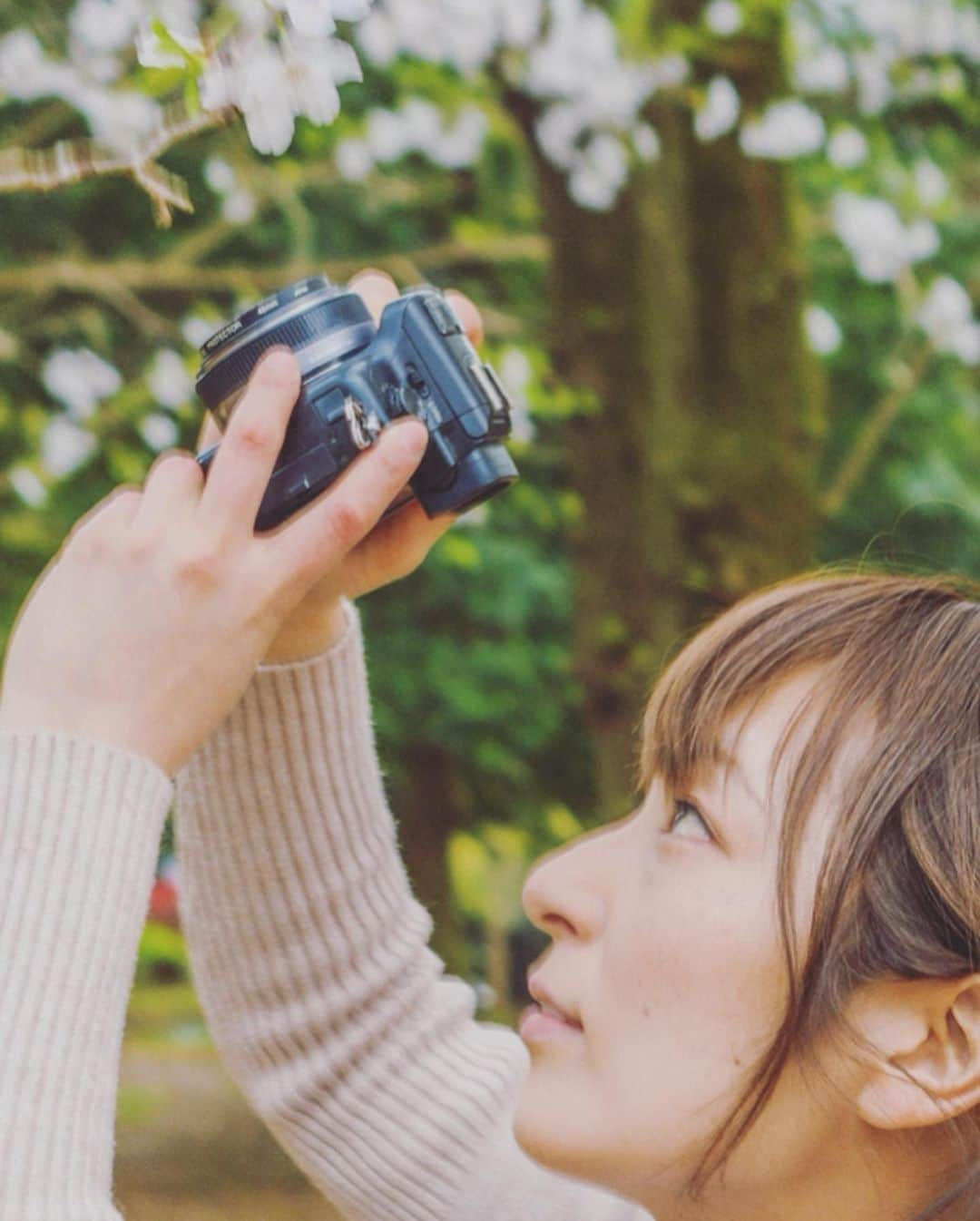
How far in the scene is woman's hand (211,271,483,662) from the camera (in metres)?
1.45

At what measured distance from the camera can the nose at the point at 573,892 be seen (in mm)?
1404

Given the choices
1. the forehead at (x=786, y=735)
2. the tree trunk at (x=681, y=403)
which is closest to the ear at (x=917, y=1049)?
the forehead at (x=786, y=735)

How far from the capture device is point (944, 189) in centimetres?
654

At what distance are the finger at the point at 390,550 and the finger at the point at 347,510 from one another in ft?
0.52

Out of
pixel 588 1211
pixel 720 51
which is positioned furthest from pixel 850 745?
pixel 720 51

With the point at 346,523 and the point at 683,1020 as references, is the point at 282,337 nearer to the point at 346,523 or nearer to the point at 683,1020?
the point at 346,523

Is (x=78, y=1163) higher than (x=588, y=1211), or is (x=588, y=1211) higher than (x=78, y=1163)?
(x=78, y=1163)

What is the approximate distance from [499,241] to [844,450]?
287 centimetres

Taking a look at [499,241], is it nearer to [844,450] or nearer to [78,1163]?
[844,450]

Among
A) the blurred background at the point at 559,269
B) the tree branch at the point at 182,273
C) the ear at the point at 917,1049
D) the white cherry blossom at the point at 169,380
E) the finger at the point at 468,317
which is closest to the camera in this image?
the ear at the point at 917,1049

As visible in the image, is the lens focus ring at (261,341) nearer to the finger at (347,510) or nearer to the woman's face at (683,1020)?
the finger at (347,510)

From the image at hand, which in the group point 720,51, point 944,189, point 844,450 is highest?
point 720,51

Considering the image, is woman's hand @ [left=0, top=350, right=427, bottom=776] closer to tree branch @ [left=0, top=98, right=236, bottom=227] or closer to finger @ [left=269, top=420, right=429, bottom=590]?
finger @ [left=269, top=420, right=429, bottom=590]

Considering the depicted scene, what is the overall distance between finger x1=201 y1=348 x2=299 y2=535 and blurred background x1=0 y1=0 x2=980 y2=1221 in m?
Result: 0.25
